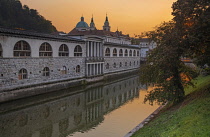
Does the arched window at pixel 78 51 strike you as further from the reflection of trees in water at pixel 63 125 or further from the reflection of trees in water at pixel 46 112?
the reflection of trees in water at pixel 63 125

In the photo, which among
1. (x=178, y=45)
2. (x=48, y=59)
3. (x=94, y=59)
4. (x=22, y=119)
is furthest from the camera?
(x=94, y=59)

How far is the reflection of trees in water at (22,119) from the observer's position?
18.1 metres

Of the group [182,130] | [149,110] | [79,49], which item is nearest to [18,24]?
[79,49]

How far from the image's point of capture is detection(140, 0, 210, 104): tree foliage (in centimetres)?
1446

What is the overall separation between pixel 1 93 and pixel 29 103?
9.64ft

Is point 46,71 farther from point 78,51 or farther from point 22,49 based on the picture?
point 78,51

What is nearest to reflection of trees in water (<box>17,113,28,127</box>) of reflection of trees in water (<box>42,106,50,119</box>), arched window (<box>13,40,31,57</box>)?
reflection of trees in water (<box>42,106,50,119</box>)

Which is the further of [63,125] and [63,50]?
[63,50]

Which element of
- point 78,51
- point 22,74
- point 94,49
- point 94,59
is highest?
point 94,49

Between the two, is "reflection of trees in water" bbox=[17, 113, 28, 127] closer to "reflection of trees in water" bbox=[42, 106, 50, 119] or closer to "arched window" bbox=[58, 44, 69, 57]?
"reflection of trees in water" bbox=[42, 106, 50, 119]

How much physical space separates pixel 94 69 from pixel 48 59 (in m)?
12.6

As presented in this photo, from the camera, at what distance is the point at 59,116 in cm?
2050

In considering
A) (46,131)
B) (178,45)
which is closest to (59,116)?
(46,131)

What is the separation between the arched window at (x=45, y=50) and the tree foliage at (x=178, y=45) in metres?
15.9
